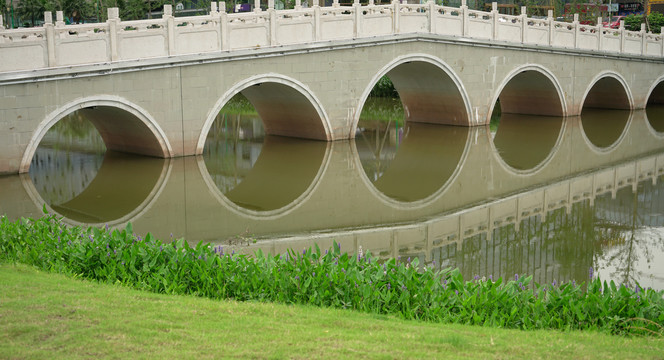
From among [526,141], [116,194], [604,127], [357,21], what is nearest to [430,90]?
[526,141]

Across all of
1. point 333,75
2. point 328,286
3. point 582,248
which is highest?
point 333,75

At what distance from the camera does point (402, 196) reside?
45.1 ft

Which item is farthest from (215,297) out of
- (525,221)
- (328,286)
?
(525,221)

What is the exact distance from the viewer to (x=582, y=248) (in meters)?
10.5

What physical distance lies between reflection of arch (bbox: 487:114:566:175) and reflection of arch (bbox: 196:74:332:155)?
4282 mm

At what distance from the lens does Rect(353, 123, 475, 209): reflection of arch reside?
1383cm

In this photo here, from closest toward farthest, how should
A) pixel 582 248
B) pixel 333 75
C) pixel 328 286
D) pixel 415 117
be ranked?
pixel 328 286 → pixel 582 248 → pixel 333 75 → pixel 415 117

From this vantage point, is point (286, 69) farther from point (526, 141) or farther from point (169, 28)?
point (526, 141)

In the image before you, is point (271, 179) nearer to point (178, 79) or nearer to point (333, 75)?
point (178, 79)

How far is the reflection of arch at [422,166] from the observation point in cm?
1383

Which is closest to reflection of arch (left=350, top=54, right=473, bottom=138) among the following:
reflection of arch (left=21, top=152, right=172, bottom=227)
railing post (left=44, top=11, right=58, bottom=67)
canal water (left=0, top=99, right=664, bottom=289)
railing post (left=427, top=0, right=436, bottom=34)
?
railing post (left=427, top=0, right=436, bottom=34)

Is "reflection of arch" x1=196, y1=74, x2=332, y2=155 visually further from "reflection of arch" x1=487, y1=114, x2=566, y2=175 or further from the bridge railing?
"reflection of arch" x1=487, y1=114, x2=566, y2=175

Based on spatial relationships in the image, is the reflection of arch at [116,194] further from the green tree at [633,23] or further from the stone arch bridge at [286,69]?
the green tree at [633,23]

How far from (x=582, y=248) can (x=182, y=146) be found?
8.55 m
